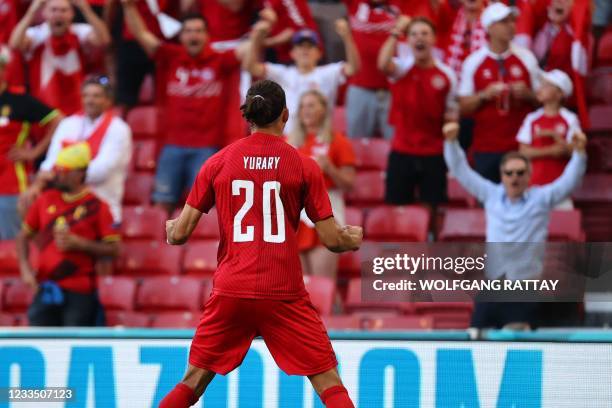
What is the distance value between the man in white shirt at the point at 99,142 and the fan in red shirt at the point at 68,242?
38 cm

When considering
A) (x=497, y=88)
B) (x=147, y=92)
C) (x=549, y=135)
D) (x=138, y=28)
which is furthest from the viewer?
(x=147, y=92)

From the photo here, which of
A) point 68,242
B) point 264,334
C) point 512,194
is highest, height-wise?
point 512,194

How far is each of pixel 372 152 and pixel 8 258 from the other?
2.90 meters

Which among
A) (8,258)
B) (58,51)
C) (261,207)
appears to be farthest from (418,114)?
(261,207)

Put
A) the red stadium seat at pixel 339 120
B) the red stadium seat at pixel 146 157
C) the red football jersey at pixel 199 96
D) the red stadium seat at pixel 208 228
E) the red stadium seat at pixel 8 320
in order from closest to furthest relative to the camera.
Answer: the red stadium seat at pixel 8 320, the red stadium seat at pixel 208 228, the red football jersey at pixel 199 96, the red stadium seat at pixel 339 120, the red stadium seat at pixel 146 157

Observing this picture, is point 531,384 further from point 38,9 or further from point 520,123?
point 38,9

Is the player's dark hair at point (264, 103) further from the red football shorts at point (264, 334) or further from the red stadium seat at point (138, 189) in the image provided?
the red stadium seat at point (138, 189)

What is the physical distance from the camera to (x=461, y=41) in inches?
382

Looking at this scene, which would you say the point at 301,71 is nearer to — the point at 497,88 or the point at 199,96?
the point at 199,96

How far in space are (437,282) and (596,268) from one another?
827 millimetres

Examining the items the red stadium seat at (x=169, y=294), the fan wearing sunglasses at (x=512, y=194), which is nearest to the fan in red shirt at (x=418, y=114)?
the fan wearing sunglasses at (x=512, y=194)

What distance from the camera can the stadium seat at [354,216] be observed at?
29.7 ft

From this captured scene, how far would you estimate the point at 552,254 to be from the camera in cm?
667

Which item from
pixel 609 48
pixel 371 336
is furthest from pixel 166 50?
pixel 371 336
